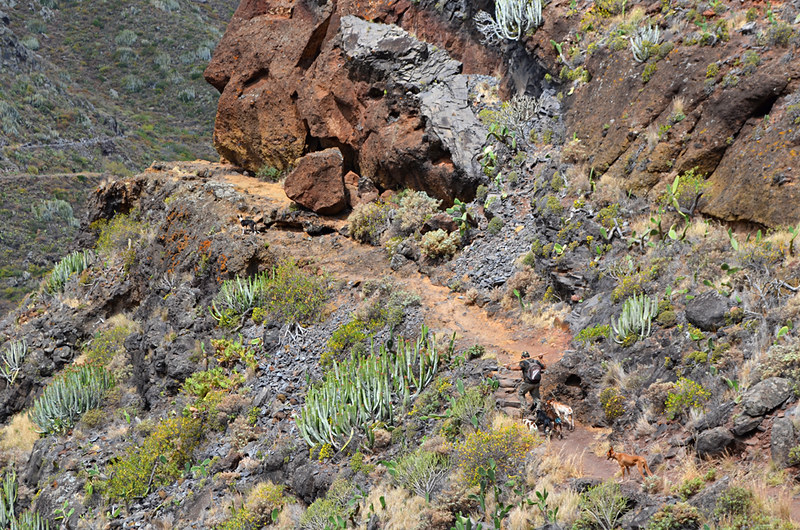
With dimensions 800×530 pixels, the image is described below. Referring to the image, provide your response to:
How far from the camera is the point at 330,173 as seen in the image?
15297 millimetres

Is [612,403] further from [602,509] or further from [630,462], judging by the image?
[602,509]

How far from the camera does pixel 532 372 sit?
25.9 ft

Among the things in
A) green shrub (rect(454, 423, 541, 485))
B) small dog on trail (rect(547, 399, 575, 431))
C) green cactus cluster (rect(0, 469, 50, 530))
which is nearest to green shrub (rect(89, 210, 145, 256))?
green cactus cluster (rect(0, 469, 50, 530))

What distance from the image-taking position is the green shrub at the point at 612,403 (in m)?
7.23

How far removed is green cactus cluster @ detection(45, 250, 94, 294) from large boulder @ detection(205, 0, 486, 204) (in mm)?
4998

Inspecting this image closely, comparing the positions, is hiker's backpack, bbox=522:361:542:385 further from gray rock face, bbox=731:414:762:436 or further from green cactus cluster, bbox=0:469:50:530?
green cactus cluster, bbox=0:469:50:530

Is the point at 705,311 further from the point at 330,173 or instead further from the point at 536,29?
the point at 330,173

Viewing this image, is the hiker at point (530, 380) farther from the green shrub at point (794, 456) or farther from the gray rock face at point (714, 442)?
the green shrub at point (794, 456)

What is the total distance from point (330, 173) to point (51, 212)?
23546 millimetres

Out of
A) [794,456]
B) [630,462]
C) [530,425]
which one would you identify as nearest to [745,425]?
[794,456]

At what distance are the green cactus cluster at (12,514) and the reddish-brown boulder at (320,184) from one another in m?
8.20

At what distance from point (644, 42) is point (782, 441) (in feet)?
26.1

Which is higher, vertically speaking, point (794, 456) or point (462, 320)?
point (794, 456)

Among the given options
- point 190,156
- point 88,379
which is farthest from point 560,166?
point 190,156
